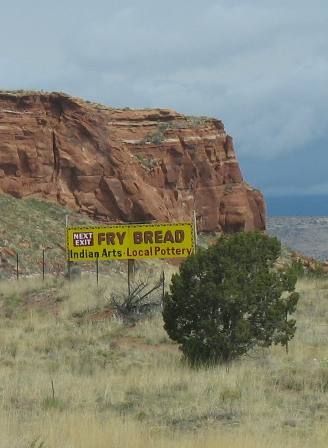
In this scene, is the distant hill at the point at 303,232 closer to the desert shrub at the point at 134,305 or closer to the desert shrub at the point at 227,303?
the desert shrub at the point at 134,305

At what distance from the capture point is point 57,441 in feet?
26.2

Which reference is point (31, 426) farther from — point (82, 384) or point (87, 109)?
point (87, 109)

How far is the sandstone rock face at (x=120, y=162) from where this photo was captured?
53.3 metres

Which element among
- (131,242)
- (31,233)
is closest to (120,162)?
(31,233)

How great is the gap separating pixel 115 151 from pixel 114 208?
4959mm

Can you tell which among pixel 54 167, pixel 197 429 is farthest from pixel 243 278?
pixel 54 167

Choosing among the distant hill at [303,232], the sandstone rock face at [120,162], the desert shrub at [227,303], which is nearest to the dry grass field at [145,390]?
the desert shrub at [227,303]

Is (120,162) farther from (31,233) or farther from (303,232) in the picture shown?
(303,232)

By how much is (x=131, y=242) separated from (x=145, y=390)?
17.7 metres

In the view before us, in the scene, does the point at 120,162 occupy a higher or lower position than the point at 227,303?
higher

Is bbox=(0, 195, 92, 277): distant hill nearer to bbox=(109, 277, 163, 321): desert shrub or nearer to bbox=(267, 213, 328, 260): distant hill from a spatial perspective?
bbox=(109, 277, 163, 321): desert shrub

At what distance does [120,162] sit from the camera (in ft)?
190

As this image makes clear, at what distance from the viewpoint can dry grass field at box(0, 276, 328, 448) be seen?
27.6ft

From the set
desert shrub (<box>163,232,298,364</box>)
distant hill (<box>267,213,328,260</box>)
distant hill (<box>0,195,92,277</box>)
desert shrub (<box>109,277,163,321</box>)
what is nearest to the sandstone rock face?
distant hill (<box>0,195,92,277</box>)
